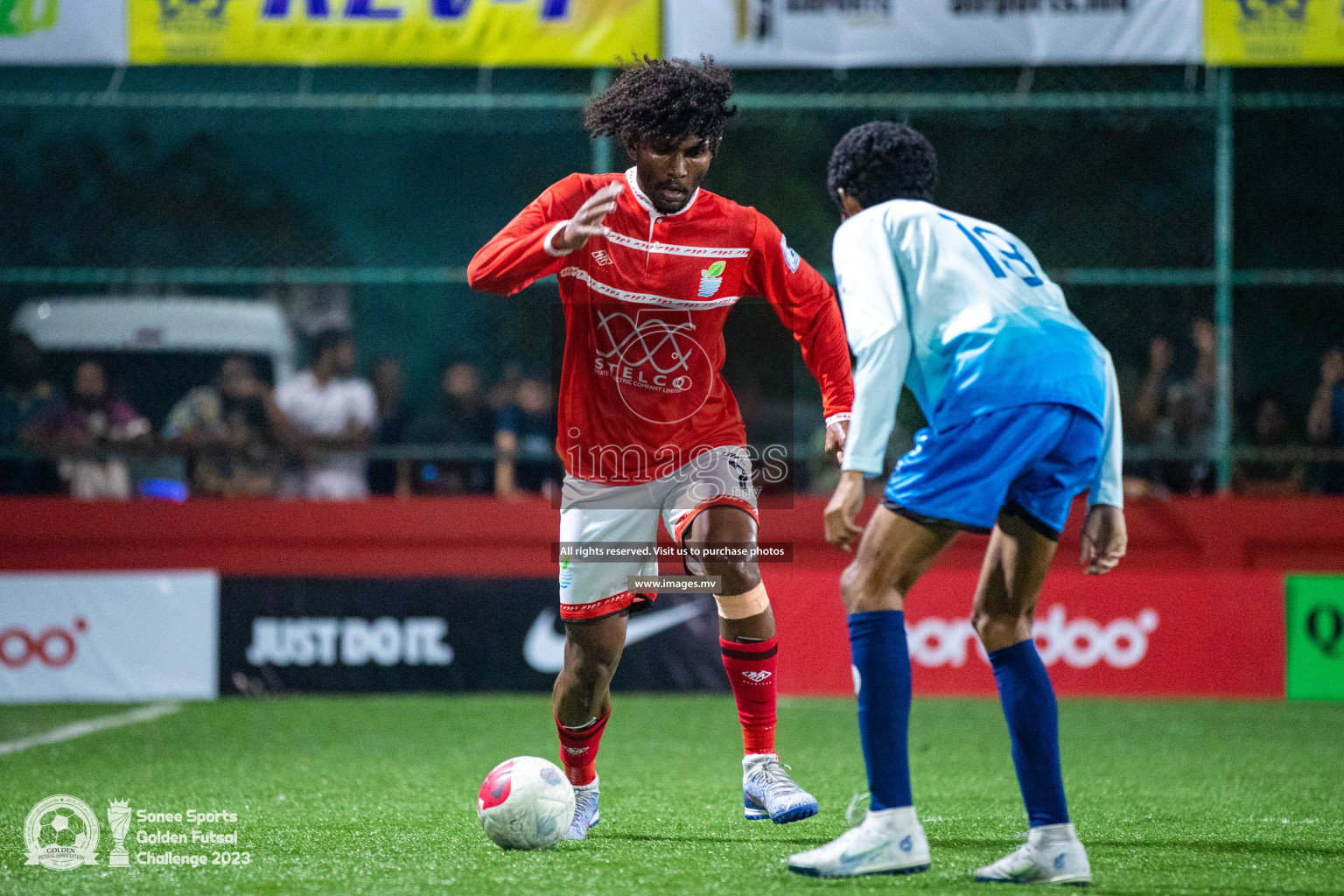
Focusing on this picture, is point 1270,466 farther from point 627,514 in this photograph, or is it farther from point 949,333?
point 949,333

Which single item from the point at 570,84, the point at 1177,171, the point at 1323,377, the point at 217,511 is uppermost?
the point at 570,84

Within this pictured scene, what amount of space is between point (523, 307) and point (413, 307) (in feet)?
14.3

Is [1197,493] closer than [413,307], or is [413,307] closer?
[1197,493]

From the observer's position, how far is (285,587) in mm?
8578

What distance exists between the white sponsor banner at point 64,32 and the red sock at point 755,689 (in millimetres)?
6491

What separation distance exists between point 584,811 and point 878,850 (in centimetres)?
123

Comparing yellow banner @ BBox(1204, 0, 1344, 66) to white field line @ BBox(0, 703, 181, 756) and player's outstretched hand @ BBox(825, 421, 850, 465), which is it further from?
white field line @ BBox(0, 703, 181, 756)

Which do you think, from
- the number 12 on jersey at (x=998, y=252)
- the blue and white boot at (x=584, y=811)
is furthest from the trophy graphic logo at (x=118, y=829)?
the number 12 on jersey at (x=998, y=252)

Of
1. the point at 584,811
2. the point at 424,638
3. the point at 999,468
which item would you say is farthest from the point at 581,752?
the point at 424,638

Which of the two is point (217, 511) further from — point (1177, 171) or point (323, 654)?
point (1177, 171)

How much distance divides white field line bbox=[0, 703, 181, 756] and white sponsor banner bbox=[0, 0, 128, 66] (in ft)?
13.1

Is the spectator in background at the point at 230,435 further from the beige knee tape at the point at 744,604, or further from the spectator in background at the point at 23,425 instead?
the beige knee tape at the point at 744,604

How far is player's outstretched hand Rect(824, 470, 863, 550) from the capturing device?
3475 mm

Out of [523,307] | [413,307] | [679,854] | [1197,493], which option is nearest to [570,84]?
[523,307]
